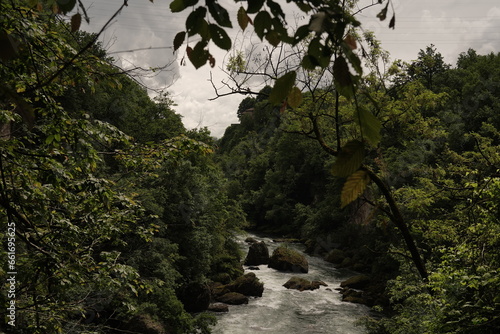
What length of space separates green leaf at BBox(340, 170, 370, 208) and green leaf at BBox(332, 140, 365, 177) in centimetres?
9

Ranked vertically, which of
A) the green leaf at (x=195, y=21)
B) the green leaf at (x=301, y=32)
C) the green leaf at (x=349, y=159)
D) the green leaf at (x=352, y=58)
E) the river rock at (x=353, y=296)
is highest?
the green leaf at (x=195, y=21)

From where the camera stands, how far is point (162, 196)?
15289 mm

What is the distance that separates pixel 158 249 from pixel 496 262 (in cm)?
1193

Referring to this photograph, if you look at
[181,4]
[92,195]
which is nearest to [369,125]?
[181,4]

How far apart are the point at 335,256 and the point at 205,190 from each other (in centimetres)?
1169

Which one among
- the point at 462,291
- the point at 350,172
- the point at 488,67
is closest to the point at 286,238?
the point at 488,67

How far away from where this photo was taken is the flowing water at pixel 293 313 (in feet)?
44.6

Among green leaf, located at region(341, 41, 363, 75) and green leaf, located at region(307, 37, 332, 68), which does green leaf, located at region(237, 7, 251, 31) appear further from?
green leaf, located at region(341, 41, 363, 75)

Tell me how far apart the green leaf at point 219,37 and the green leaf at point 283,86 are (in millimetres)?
229

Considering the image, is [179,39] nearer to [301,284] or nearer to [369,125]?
[369,125]

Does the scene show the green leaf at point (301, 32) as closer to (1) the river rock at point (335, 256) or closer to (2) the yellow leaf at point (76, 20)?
(2) the yellow leaf at point (76, 20)

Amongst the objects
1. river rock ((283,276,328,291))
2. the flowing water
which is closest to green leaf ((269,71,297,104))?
the flowing water

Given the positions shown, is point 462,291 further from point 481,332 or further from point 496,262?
point 481,332

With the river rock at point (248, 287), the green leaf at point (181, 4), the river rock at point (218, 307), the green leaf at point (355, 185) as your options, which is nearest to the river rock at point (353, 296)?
the river rock at point (248, 287)
